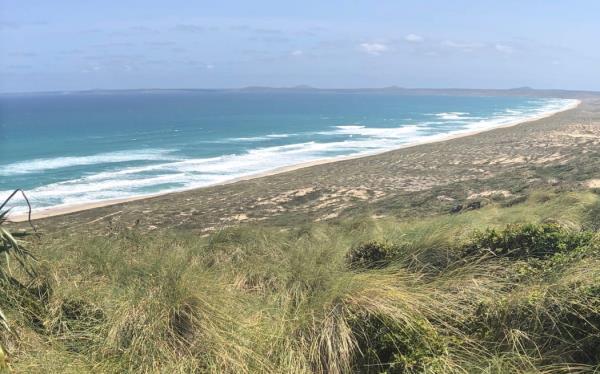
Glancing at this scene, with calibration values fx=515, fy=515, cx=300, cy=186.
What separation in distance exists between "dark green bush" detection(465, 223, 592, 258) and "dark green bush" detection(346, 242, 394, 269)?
864mm

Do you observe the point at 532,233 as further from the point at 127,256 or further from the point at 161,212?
the point at 161,212

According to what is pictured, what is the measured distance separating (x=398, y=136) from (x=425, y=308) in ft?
180

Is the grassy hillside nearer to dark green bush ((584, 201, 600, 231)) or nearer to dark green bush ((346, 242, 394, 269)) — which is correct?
dark green bush ((346, 242, 394, 269))

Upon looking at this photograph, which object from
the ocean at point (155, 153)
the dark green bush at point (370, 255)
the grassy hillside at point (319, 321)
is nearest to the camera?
the grassy hillside at point (319, 321)

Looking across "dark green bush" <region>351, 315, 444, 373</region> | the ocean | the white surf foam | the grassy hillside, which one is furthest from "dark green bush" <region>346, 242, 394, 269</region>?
the white surf foam

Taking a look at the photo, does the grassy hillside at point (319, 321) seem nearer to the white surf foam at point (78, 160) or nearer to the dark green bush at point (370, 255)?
the dark green bush at point (370, 255)

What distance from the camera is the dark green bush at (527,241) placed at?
4.97 meters

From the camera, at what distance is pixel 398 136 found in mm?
57344

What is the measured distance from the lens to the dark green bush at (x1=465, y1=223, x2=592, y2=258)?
4969 mm

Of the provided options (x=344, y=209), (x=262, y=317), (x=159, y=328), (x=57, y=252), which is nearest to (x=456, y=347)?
(x=262, y=317)

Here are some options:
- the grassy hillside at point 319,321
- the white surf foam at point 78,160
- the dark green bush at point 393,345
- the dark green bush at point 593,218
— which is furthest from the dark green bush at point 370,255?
the white surf foam at point 78,160

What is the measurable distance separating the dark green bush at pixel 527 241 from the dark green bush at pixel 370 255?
86 centimetres

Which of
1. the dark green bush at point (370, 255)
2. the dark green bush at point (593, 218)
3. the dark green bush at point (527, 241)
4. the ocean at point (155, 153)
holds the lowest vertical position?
the ocean at point (155, 153)

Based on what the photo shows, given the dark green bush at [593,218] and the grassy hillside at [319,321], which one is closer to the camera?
the grassy hillside at [319,321]
